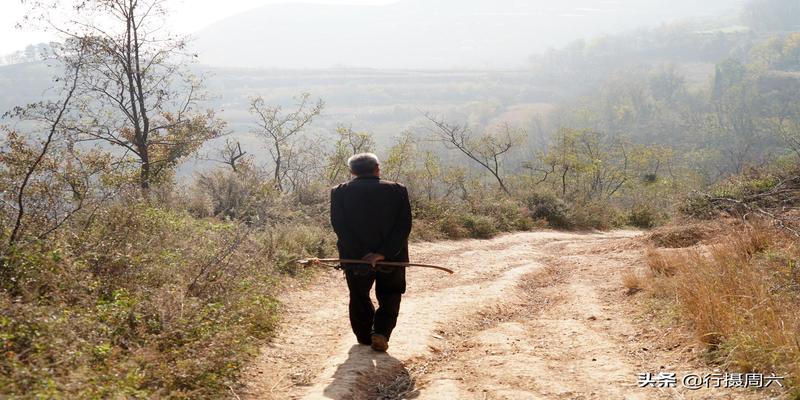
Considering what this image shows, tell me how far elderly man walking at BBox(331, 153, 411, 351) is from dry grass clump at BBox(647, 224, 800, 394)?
9.27ft

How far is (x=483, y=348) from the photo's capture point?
6141 mm

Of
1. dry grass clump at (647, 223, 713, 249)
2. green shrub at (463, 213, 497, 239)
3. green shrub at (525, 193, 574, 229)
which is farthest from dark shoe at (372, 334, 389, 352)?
green shrub at (525, 193, 574, 229)

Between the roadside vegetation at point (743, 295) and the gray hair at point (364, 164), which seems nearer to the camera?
the roadside vegetation at point (743, 295)

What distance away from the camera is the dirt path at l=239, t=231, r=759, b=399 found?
4816mm

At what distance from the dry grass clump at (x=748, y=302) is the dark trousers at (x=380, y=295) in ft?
9.10

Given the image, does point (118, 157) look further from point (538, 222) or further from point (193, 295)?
point (538, 222)

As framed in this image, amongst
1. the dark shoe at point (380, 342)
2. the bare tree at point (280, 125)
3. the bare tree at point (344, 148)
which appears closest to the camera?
the dark shoe at point (380, 342)

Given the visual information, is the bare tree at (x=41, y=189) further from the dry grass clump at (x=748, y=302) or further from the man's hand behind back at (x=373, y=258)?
the dry grass clump at (x=748, y=302)

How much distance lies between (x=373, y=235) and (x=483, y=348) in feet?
5.71

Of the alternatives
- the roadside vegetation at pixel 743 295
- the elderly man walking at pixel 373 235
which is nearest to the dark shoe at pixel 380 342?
A: the elderly man walking at pixel 373 235

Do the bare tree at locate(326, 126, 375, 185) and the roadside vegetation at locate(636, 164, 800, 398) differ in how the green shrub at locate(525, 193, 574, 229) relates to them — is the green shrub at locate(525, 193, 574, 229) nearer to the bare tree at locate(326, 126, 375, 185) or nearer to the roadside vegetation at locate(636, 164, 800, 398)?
the bare tree at locate(326, 126, 375, 185)

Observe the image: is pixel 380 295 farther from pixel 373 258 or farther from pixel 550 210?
pixel 550 210

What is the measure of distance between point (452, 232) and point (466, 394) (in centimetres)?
1281

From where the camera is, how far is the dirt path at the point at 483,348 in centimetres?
482
